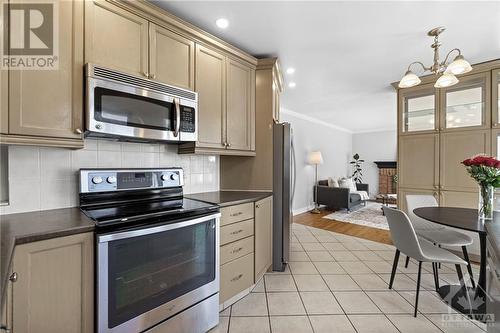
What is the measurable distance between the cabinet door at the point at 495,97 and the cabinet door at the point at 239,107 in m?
2.89

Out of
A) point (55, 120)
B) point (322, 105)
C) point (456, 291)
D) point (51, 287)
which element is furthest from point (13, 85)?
point (322, 105)

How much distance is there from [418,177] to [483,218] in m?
1.44

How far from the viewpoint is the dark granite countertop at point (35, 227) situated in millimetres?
884

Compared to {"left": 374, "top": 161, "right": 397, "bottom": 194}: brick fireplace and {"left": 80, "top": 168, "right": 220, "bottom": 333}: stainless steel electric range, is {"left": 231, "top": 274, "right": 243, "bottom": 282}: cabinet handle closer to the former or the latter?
{"left": 80, "top": 168, "right": 220, "bottom": 333}: stainless steel electric range

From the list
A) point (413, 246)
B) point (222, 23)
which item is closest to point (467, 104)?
point (413, 246)

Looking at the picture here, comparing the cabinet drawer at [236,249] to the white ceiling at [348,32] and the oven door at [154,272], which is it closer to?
the oven door at [154,272]

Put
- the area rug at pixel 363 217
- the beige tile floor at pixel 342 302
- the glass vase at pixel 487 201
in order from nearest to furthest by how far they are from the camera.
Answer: the beige tile floor at pixel 342 302 → the glass vase at pixel 487 201 → the area rug at pixel 363 217

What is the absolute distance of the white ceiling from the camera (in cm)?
183

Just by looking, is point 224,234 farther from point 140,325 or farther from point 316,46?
point 316,46

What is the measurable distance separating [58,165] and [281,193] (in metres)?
1.96

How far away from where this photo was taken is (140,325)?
4.34ft

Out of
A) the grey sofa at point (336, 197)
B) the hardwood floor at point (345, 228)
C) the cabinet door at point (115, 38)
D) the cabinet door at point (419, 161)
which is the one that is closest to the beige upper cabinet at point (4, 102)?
the cabinet door at point (115, 38)

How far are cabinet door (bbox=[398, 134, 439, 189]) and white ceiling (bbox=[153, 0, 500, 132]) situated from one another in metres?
0.97

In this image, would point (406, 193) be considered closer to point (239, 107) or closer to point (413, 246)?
point (413, 246)
